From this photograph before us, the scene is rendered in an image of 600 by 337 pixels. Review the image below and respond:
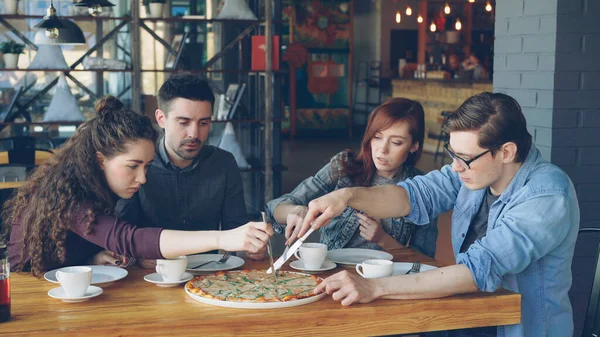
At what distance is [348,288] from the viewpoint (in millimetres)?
2094

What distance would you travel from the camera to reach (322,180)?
10.6ft

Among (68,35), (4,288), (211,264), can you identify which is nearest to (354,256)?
(211,264)

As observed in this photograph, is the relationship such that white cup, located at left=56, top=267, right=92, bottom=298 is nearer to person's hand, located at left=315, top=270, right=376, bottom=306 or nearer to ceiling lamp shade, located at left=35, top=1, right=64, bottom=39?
person's hand, located at left=315, top=270, right=376, bottom=306

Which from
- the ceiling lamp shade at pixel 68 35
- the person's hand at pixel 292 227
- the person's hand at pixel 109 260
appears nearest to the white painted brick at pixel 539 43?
the person's hand at pixel 292 227

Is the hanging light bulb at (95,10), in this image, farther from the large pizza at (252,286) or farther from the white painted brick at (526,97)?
the large pizza at (252,286)

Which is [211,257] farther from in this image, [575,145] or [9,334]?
[575,145]

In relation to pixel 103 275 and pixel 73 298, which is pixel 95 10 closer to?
pixel 103 275

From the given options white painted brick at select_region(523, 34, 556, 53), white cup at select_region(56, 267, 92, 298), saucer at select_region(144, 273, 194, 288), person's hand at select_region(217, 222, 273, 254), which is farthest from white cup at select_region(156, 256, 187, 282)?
white painted brick at select_region(523, 34, 556, 53)

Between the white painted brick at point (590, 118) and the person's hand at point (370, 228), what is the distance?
1.29 metres

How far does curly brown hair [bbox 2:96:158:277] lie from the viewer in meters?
2.37

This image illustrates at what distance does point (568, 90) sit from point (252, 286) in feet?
6.95

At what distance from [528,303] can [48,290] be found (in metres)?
1.41

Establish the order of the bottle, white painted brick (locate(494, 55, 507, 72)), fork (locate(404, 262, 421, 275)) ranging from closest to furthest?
the bottle → fork (locate(404, 262, 421, 275)) → white painted brick (locate(494, 55, 507, 72))

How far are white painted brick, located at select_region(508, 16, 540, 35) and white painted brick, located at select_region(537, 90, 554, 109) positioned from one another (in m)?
0.30
